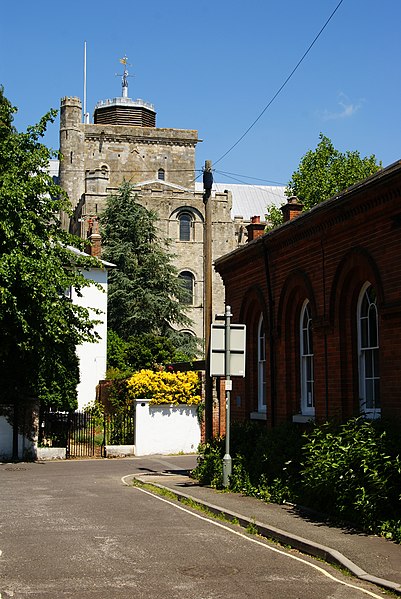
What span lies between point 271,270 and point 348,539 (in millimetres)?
8876

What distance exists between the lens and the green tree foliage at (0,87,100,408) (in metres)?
23.3

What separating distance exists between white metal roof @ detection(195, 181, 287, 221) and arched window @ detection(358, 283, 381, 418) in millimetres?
67047

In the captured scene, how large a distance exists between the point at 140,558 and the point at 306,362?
8487 millimetres

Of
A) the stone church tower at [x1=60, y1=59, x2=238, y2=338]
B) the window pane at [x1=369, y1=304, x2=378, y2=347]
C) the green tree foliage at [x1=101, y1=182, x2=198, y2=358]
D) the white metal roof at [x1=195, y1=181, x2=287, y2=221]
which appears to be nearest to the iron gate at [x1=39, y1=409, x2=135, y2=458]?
the window pane at [x1=369, y1=304, x2=378, y2=347]

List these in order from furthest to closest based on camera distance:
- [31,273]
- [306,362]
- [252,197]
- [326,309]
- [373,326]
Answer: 1. [252,197]
2. [31,273]
3. [306,362]
4. [326,309]
5. [373,326]

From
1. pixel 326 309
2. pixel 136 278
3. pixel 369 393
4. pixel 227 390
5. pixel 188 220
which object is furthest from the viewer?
pixel 188 220

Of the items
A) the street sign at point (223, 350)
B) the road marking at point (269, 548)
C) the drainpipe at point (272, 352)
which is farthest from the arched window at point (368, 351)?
the drainpipe at point (272, 352)

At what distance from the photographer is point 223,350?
16672 millimetres

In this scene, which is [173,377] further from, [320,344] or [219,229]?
[219,229]

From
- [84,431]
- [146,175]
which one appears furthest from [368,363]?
[146,175]

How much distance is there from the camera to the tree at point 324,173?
5269 cm

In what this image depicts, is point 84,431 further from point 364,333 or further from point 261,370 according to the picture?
point 364,333

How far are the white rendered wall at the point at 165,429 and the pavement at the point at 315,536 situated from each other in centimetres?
1286

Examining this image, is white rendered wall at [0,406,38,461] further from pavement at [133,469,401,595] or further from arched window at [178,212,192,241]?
arched window at [178,212,192,241]
